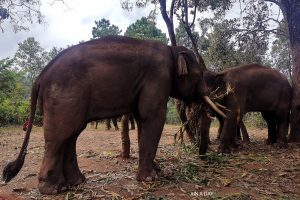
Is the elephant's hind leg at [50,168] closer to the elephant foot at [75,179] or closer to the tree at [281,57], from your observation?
the elephant foot at [75,179]

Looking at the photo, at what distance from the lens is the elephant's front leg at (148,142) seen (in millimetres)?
6758

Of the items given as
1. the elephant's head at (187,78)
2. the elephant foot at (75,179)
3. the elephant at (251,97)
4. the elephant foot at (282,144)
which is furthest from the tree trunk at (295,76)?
the elephant foot at (75,179)

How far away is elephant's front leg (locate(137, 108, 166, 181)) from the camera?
22.2 ft

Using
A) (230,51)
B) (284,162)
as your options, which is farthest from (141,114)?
(230,51)

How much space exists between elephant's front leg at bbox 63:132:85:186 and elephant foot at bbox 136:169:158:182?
908mm

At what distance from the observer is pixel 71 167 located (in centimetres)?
671

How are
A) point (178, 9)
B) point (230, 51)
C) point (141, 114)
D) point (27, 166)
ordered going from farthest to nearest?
point (230, 51)
point (178, 9)
point (27, 166)
point (141, 114)

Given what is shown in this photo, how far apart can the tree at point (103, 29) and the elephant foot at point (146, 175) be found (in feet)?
161

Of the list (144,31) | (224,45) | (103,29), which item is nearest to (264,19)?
(224,45)

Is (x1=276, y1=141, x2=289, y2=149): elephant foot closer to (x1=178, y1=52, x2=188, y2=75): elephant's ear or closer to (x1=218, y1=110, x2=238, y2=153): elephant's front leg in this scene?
(x1=218, y1=110, x2=238, y2=153): elephant's front leg

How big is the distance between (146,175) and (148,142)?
1.70 feet

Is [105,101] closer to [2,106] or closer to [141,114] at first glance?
[141,114]

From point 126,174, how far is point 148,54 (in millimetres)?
2070

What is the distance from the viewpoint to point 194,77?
762 cm
